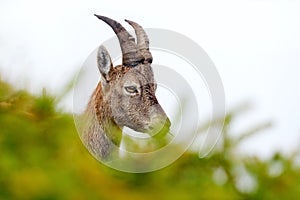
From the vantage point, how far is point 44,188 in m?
1.71

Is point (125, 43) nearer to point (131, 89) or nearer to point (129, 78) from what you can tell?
point (129, 78)

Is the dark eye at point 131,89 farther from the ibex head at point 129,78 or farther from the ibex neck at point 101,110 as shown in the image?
the ibex neck at point 101,110

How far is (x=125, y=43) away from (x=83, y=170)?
717 cm

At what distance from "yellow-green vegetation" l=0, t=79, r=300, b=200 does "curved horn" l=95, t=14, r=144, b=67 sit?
6.14 m

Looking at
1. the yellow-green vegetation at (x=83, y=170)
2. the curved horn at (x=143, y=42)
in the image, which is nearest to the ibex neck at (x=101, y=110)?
the curved horn at (x=143, y=42)

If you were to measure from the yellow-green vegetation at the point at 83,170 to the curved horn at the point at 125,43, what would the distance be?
614cm

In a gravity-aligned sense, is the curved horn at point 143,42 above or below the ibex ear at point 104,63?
above

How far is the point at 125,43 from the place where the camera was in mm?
8969

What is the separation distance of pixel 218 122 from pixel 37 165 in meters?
0.92

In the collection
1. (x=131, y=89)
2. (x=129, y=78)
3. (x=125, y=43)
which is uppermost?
(x=125, y=43)

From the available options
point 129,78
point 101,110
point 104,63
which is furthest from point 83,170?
point 129,78

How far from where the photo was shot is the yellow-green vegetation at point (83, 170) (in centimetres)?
179

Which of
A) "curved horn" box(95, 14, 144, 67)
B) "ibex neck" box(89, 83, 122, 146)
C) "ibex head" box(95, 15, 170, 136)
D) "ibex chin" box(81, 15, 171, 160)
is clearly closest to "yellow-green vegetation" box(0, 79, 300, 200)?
"ibex neck" box(89, 83, 122, 146)

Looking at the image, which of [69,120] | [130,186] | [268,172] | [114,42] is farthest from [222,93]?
[114,42]
